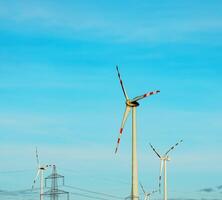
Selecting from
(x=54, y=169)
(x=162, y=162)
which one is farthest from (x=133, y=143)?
(x=162, y=162)

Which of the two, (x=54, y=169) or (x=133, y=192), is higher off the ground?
(x=54, y=169)

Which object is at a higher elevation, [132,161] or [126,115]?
[126,115]

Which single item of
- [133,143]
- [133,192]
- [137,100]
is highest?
[137,100]

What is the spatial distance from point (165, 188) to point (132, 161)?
77.8m

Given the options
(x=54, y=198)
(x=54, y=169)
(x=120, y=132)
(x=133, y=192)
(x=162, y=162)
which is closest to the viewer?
(x=133, y=192)

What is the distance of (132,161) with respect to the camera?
112375mm

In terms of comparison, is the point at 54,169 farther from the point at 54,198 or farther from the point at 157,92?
the point at 157,92

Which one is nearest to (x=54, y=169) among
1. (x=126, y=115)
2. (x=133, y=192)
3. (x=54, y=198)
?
(x=54, y=198)

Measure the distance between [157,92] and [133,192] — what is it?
2005 cm

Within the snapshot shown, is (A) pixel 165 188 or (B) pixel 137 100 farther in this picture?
(A) pixel 165 188

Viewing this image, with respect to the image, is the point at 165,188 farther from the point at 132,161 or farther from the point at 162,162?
the point at 132,161

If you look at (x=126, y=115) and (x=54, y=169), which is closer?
(x=126, y=115)

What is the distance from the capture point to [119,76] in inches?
4582

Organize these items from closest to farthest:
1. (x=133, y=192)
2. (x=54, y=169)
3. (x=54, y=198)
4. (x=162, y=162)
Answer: (x=133, y=192) → (x=54, y=198) → (x=54, y=169) → (x=162, y=162)
